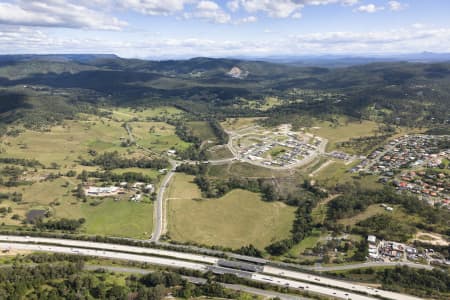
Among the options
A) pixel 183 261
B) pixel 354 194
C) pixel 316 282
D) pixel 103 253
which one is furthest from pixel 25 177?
pixel 354 194

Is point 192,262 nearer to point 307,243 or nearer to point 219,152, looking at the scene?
point 307,243

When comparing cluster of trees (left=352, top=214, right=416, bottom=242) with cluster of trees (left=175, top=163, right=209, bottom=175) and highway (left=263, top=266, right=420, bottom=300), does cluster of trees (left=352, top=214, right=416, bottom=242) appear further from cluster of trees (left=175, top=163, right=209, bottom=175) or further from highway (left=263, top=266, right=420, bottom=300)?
cluster of trees (left=175, top=163, right=209, bottom=175)

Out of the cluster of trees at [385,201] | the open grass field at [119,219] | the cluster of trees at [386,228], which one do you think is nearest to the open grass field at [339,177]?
the cluster of trees at [385,201]

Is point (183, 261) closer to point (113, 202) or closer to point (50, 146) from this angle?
point (113, 202)

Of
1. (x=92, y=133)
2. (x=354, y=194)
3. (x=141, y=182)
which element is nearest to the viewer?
(x=354, y=194)

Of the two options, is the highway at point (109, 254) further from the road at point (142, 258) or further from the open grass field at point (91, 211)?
the open grass field at point (91, 211)

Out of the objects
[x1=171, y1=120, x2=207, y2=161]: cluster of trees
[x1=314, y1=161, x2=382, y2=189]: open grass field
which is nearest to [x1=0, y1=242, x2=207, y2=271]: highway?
[x1=314, y1=161, x2=382, y2=189]: open grass field
